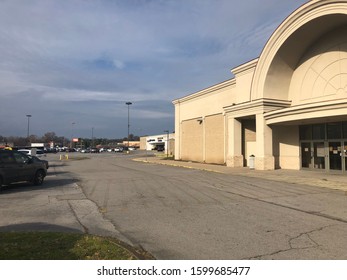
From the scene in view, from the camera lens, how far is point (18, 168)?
1497cm

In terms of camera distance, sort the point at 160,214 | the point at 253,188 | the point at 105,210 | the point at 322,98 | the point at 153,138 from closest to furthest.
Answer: the point at 160,214 → the point at 105,210 → the point at 253,188 → the point at 322,98 → the point at 153,138

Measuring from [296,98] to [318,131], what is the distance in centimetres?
334

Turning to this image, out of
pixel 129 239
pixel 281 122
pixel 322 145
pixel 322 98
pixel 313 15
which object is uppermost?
pixel 313 15

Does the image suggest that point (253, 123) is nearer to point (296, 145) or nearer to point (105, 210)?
point (296, 145)

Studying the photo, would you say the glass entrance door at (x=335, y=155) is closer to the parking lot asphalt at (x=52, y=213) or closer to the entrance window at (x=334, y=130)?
the entrance window at (x=334, y=130)

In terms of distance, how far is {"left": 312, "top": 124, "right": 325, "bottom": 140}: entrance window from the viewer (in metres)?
21.9

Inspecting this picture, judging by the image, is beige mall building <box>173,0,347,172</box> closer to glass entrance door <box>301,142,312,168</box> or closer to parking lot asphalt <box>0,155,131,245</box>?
glass entrance door <box>301,142,312,168</box>

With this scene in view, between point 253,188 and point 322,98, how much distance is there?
10.8 meters

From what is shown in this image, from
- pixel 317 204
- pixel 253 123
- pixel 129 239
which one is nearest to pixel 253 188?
pixel 317 204

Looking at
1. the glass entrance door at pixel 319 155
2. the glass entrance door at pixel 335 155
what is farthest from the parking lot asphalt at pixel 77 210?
the glass entrance door at pixel 319 155

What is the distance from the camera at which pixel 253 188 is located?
47.4 ft

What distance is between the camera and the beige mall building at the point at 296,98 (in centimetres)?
2027

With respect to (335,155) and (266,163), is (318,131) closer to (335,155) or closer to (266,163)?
(335,155)

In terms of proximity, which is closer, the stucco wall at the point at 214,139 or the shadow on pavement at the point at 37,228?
the shadow on pavement at the point at 37,228
